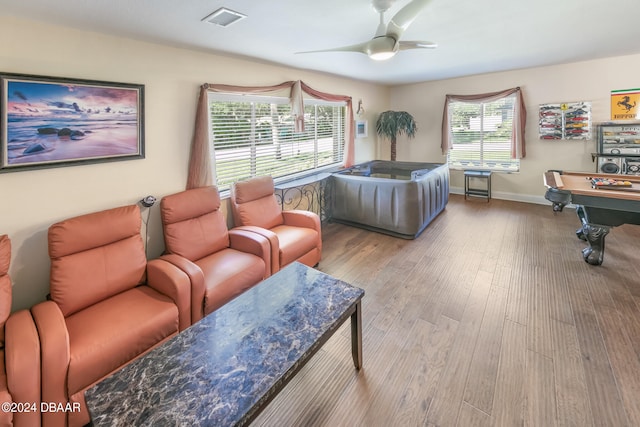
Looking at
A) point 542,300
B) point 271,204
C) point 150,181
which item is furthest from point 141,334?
point 542,300

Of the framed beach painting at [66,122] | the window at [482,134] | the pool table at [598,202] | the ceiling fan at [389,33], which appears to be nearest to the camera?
the ceiling fan at [389,33]

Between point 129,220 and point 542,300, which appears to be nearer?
point 129,220

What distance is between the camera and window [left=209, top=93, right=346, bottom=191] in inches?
139

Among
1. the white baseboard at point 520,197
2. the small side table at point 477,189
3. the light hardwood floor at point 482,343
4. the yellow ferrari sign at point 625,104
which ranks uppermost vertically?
the yellow ferrari sign at point 625,104

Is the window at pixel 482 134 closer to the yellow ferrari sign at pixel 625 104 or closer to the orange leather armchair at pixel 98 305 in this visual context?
the yellow ferrari sign at pixel 625 104

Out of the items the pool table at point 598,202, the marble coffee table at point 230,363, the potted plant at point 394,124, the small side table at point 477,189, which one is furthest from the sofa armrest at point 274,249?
the small side table at point 477,189

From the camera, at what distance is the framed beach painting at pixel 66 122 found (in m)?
2.07

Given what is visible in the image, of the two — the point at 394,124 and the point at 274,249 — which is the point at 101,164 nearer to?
the point at 274,249

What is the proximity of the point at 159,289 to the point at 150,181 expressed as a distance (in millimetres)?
1156

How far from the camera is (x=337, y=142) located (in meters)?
5.66

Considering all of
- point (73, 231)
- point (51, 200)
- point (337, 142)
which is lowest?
point (73, 231)

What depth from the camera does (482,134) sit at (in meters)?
6.13

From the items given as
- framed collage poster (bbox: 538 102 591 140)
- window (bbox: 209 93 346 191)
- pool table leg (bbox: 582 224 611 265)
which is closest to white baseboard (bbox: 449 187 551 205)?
framed collage poster (bbox: 538 102 591 140)

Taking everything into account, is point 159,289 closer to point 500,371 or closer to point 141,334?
point 141,334
